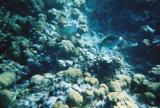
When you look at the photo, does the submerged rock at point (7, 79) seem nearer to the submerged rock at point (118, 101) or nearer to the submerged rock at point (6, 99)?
the submerged rock at point (6, 99)

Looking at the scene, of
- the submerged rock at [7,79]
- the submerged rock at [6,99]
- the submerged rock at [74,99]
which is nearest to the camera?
the submerged rock at [74,99]

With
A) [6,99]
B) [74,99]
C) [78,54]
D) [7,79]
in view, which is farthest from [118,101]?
[7,79]

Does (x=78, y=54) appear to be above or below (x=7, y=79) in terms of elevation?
above

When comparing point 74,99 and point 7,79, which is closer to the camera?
point 74,99

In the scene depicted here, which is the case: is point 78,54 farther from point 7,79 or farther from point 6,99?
point 6,99

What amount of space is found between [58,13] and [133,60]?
3153 mm

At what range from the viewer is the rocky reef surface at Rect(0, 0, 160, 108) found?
510cm

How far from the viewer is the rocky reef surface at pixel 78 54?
5.10 m

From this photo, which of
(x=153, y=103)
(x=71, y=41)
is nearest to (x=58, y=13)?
(x=71, y=41)

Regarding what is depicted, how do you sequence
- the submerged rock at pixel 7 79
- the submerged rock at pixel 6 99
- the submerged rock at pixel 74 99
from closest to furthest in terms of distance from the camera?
the submerged rock at pixel 74 99 → the submerged rock at pixel 6 99 → the submerged rock at pixel 7 79

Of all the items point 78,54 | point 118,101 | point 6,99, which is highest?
point 78,54

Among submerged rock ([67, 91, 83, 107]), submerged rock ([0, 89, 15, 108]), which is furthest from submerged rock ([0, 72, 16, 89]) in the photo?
submerged rock ([67, 91, 83, 107])

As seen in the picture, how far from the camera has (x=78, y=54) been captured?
22.3 feet

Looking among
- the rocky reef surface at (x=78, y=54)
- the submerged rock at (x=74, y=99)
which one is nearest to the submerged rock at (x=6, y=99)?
the rocky reef surface at (x=78, y=54)
